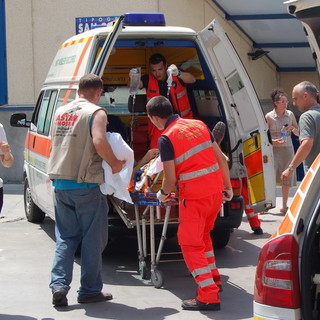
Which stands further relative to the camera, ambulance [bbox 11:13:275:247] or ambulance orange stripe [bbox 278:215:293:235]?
ambulance [bbox 11:13:275:247]

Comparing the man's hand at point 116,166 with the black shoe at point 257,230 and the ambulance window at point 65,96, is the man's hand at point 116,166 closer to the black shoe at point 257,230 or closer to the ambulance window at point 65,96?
the ambulance window at point 65,96

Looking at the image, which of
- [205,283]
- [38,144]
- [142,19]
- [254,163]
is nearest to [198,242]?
[205,283]

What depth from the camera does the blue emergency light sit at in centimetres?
786

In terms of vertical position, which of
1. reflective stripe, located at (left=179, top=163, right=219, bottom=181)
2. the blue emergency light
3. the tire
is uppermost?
the blue emergency light

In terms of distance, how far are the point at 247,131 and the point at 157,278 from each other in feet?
6.25

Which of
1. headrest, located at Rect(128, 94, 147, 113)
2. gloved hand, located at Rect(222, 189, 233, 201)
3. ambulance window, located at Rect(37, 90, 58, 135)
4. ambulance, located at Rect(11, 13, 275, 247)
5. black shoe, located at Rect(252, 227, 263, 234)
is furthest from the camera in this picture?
black shoe, located at Rect(252, 227, 263, 234)

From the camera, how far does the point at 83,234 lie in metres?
6.16

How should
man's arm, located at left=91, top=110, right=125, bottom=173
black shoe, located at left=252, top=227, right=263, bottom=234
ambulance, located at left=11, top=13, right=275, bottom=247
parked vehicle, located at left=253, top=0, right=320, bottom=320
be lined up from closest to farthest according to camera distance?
parked vehicle, located at left=253, top=0, right=320, bottom=320
man's arm, located at left=91, top=110, right=125, bottom=173
ambulance, located at left=11, top=13, right=275, bottom=247
black shoe, located at left=252, top=227, right=263, bottom=234

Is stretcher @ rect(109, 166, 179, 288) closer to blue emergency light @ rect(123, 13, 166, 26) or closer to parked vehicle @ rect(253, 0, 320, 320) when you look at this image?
blue emergency light @ rect(123, 13, 166, 26)

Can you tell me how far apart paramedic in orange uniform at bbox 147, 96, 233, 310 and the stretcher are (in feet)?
1.33

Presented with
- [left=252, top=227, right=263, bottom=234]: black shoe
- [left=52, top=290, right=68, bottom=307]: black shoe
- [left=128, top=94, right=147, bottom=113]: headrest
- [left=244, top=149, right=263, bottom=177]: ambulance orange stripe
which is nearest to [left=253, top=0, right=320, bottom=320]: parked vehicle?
[left=52, top=290, right=68, bottom=307]: black shoe

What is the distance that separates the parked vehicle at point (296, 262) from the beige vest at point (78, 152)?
2.49 meters

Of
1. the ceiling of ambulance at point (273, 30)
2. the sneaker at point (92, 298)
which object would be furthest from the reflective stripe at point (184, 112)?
the ceiling of ambulance at point (273, 30)

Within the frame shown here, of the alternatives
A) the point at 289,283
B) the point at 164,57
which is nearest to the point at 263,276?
the point at 289,283
